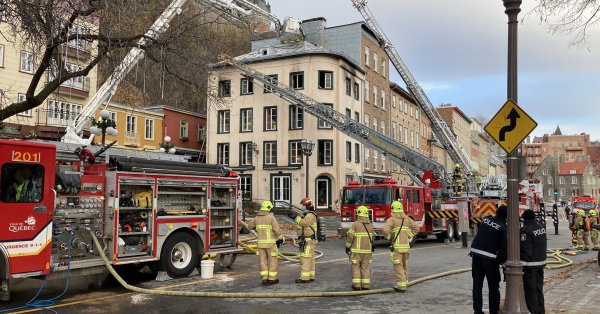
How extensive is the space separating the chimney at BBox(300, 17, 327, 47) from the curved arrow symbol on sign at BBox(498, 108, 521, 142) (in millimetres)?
37454

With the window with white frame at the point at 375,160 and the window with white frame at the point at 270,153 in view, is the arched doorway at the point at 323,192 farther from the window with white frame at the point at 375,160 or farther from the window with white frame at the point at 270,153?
the window with white frame at the point at 375,160

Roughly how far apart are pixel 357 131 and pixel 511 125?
21.6 meters

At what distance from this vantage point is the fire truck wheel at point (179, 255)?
33.8 ft

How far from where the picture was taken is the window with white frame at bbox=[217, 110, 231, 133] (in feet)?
131

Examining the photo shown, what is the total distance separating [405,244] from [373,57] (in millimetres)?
35678

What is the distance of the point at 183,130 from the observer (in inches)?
1784

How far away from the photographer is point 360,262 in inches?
374

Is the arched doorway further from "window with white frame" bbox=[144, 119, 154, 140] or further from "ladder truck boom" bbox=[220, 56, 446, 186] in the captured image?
"window with white frame" bbox=[144, 119, 154, 140]

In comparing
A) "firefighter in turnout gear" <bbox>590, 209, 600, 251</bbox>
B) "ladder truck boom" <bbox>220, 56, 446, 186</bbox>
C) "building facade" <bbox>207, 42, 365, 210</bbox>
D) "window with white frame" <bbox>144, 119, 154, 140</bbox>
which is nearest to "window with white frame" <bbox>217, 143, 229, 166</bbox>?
"building facade" <bbox>207, 42, 365, 210</bbox>

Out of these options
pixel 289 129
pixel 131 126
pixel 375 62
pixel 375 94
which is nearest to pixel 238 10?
pixel 289 129

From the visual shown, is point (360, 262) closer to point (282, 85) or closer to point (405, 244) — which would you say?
point (405, 244)

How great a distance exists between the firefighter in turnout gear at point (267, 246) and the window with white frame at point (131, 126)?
32.0 meters

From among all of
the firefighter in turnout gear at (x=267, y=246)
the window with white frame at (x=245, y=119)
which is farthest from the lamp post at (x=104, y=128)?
the window with white frame at (x=245, y=119)

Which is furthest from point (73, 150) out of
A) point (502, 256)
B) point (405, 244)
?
point (502, 256)
